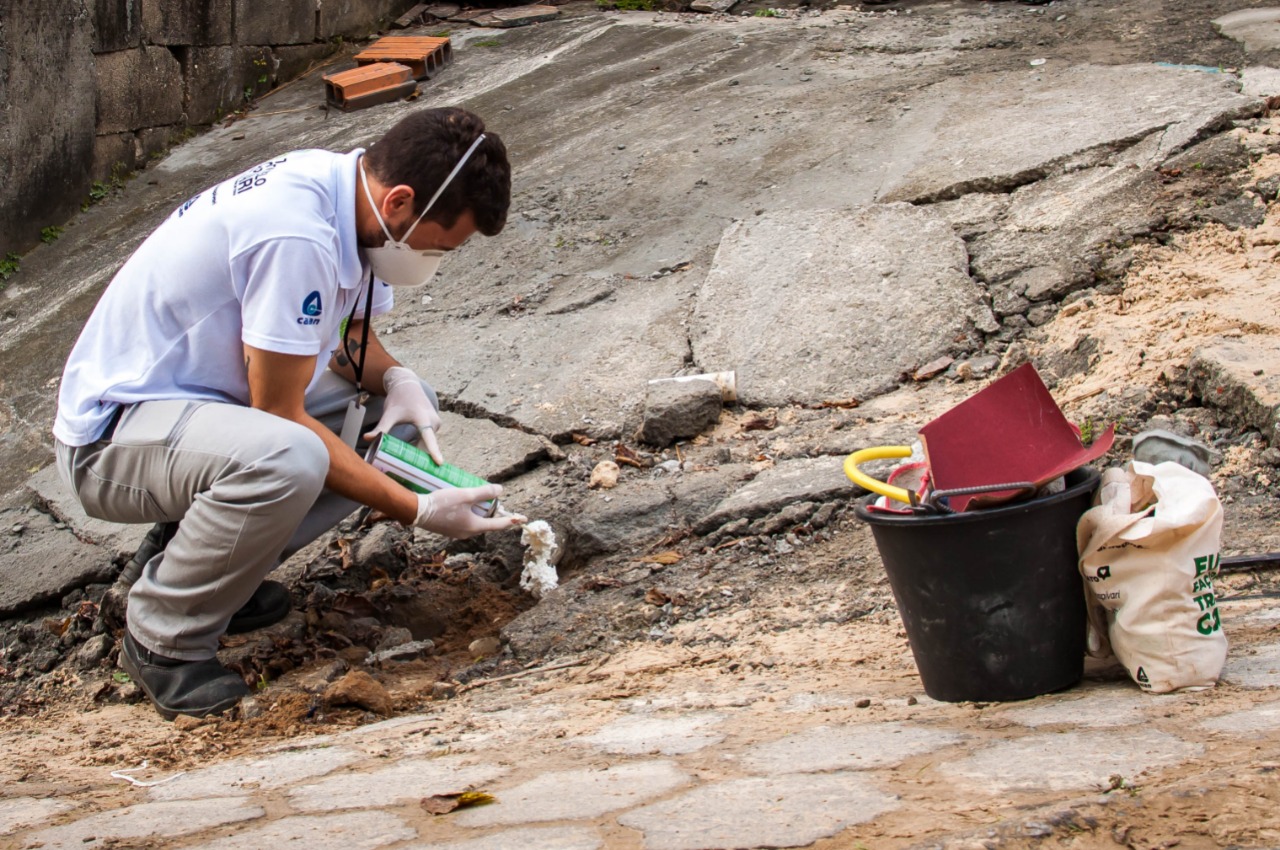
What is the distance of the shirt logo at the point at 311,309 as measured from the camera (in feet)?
8.54

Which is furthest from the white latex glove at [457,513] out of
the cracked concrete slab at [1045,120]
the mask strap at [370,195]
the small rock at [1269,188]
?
the small rock at [1269,188]

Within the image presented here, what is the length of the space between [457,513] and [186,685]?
742 millimetres

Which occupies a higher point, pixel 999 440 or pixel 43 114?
pixel 43 114

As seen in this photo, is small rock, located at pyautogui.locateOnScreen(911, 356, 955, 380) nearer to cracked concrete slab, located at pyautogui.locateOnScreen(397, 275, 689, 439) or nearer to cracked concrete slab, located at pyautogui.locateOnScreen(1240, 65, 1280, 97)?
cracked concrete slab, located at pyautogui.locateOnScreen(397, 275, 689, 439)

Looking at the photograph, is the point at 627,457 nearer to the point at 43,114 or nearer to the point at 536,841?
the point at 536,841

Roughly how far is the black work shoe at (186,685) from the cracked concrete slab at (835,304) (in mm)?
1862

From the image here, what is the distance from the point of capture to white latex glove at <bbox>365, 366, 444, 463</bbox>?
3168 mm

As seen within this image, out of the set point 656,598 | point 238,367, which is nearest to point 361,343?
point 238,367

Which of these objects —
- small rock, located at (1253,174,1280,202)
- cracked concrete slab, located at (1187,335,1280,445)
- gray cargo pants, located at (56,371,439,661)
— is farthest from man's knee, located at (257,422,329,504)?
small rock, located at (1253,174,1280,202)

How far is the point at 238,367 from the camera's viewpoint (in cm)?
282

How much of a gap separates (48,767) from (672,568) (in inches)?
60.5

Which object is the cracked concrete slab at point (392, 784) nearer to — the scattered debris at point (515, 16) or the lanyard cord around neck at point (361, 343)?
the lanyard cord around neck at point (361, 343)

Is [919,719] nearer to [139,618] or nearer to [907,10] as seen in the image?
[139,618]

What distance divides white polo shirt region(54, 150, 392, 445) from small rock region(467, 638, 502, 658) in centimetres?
81
